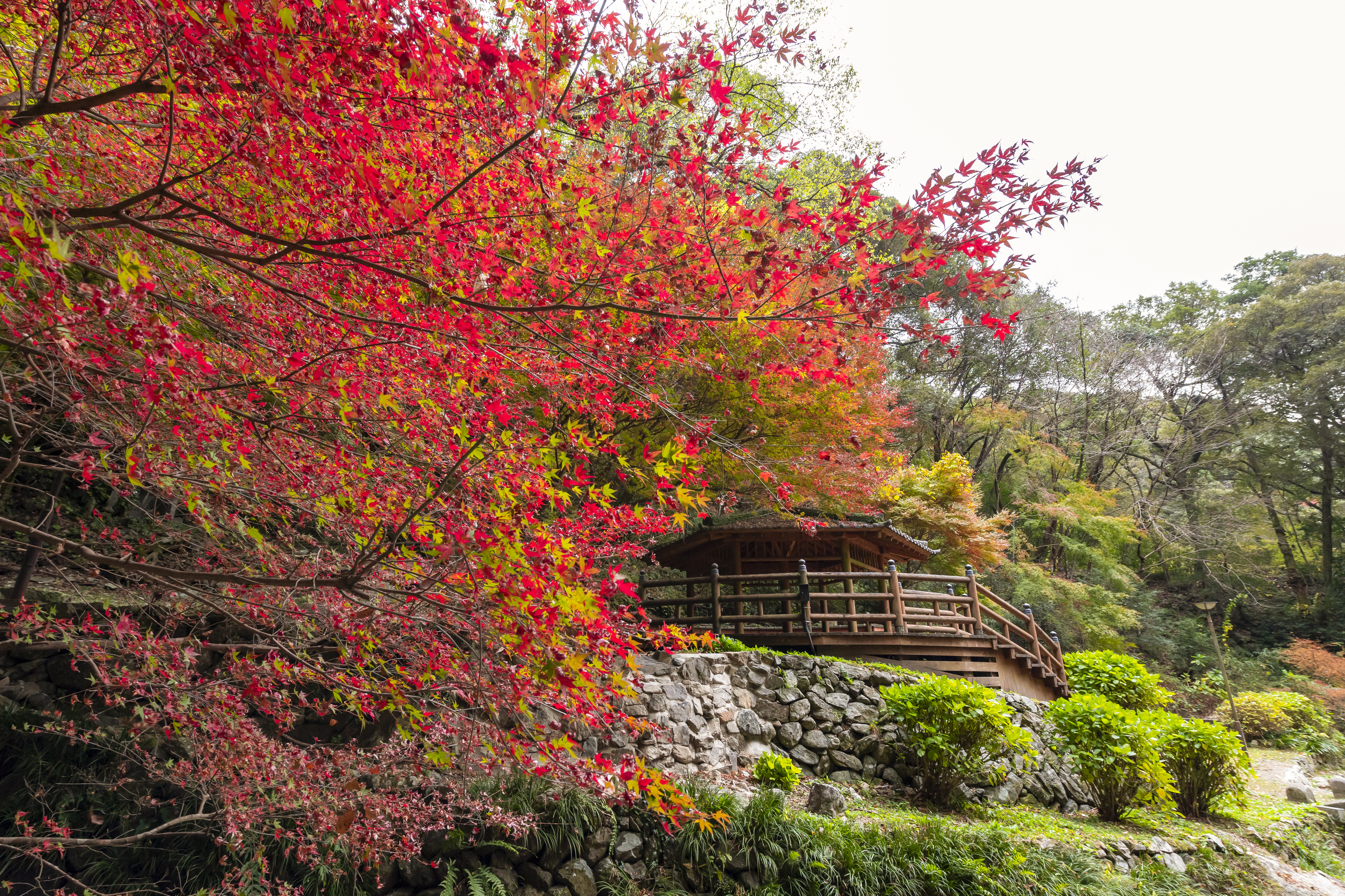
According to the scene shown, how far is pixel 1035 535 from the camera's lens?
69.9 feet

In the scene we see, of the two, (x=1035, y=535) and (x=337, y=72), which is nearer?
(x=337, y=72)

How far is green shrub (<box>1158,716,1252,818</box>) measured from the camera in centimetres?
750

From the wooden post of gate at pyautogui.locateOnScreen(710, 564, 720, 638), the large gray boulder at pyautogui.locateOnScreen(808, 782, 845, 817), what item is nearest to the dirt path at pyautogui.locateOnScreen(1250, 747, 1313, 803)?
the large gray boulder at pyautogui.locateOnScreen(808, 782, 845, 817)

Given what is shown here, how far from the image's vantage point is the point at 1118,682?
10.4 metres

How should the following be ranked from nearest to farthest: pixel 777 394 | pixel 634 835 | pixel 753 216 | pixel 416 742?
pixel 753 216 → pixel 416 742 → pixel 634 835 → pixel 777 394

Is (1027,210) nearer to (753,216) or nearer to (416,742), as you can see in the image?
(753,216)

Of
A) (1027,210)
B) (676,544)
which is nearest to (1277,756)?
(676,544)

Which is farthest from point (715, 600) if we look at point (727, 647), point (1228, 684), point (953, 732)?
point (1228, 684)

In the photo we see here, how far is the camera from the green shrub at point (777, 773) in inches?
266

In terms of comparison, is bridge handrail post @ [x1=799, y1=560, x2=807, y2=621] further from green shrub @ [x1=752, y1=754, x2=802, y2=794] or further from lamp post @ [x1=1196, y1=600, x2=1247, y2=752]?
lamp post @ [x1=1196, y1=600, x2=1247, y2=752]

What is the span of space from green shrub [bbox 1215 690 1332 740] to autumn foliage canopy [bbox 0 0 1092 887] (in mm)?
17035

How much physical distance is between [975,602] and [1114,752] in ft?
12.4

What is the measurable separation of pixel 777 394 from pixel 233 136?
287 inches

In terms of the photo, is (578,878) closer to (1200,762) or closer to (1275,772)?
(1200,762)
